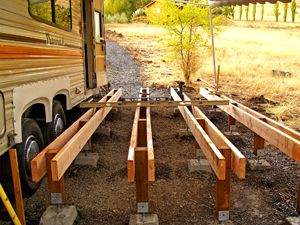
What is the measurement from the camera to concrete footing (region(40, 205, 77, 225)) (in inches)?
139

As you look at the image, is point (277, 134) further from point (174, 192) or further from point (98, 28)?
point (98, 28)

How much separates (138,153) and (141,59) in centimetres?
1817

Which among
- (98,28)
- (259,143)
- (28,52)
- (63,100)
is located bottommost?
(259,143)

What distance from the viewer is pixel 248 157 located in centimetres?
572

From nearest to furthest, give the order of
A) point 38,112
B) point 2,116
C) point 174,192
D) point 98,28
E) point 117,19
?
point 2,116, point 174,192, point 38,112, point 98,28, point 117,19

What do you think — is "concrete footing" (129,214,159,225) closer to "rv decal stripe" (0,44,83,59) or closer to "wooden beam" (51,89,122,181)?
"wooden beam" (51,89,122,181)

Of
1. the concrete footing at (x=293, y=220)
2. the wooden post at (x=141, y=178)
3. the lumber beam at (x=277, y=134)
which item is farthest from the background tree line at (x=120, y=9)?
the concrete footing at (x=293, y=220)

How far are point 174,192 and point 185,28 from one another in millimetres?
10756

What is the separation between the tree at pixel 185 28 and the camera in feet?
44.5

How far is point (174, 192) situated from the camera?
447cm

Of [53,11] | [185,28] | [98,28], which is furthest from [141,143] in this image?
[185,28]

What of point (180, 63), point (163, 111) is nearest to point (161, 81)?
point (180, 63)

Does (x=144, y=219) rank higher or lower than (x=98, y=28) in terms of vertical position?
lower

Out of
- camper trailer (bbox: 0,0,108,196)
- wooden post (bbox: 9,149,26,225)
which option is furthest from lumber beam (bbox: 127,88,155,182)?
camper trailer (bbox: 0,0,108,196)
